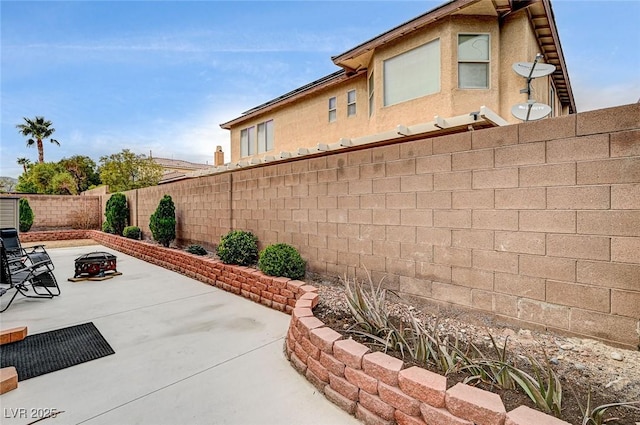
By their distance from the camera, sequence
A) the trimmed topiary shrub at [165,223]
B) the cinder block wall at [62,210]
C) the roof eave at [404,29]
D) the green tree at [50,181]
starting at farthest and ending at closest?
the green tree at [50,181], the cinder block wall at [62,210], the trimmed topiary shrub at [165,223], the roof eave at [404,29]

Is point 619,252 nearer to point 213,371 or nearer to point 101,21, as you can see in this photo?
point 213,371

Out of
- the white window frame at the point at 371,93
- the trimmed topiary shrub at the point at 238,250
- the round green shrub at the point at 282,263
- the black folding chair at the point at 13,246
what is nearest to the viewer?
the round green shrub at the point at 282,263

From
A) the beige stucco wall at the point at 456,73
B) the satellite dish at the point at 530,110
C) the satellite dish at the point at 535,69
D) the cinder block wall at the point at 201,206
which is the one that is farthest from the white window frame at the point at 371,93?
the cinder block wall at the point at 201,206

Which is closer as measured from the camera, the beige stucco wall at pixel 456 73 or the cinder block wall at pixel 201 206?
the beige stucco wall at pixel 456 73

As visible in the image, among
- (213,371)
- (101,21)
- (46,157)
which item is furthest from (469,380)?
(46,157)

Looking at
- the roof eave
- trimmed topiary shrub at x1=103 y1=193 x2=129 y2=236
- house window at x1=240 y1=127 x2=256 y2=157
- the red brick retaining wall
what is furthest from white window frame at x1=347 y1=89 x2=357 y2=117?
trimmed topiary shrub at x1=103 y1=193 x2=129 y2=236

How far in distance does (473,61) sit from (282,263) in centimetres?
625

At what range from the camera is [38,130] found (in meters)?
35.3

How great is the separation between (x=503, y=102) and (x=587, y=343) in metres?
6.03

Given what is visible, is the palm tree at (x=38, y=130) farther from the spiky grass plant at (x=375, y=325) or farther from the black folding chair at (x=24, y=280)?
the spiky grass plant at (x=375, y=325)

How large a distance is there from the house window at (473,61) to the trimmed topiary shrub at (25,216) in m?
19.7

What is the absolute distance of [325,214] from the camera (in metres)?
5.20

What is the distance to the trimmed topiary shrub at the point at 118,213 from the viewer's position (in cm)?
1356

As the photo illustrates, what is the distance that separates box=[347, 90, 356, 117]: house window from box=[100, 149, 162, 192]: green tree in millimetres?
16371
